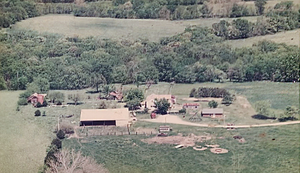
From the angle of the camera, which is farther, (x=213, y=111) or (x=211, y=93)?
(x=211, y=93)

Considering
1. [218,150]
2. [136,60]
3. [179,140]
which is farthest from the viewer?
[136,60]

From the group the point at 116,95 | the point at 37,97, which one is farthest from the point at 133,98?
the point at 37,97

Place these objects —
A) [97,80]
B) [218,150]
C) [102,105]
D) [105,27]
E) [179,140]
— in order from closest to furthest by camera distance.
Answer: [218,150], [179,140], [102,105], [97,80], [105,27]

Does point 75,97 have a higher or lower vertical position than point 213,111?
higher

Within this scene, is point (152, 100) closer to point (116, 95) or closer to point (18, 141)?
point (116, 95)

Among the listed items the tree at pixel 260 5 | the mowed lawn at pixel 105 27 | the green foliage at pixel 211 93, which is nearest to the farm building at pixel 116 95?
the mowed lawn at pixel 105 27

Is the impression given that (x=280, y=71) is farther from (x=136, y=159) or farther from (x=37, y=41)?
(x=37, y=41)

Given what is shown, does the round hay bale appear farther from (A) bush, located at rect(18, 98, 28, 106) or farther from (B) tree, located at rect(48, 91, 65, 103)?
(A) bush, located at rect(18, 98, 28, 106)
